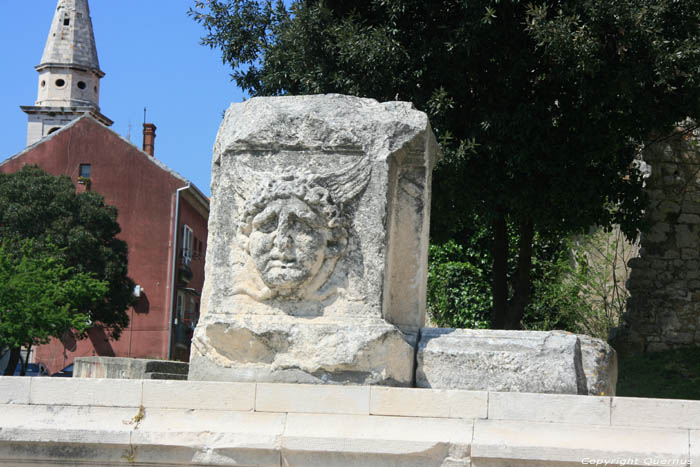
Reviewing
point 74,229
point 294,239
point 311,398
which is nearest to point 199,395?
point 311,398

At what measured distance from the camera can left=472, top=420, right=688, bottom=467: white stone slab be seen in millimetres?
3301

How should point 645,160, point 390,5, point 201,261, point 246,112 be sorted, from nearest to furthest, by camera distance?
point 246,112 → point 390,5 → point 645,160 → point 201,261

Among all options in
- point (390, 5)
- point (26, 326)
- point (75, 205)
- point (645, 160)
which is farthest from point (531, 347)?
point (75, 205)

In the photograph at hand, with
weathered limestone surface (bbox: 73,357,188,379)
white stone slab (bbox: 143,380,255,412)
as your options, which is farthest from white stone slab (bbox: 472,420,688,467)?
weathered limestone surface (bbox: 73,357,188,379)

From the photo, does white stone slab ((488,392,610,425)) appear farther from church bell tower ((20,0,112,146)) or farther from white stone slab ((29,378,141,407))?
church bell tower ((20,0,112,146))

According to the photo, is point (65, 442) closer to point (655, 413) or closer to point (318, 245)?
point (318, 245)

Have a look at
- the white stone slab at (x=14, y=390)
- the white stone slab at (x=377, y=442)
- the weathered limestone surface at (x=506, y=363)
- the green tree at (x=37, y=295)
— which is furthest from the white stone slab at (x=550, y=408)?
the green tree at (x=37, y=295)

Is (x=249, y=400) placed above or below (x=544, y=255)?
below

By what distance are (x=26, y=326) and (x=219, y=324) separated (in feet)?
63.7

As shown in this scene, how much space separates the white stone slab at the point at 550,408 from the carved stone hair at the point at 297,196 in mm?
1163

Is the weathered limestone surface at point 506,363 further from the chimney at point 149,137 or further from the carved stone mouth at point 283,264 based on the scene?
the chimney at point 149,137

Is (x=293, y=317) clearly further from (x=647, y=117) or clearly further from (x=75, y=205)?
(x=75, y=205)

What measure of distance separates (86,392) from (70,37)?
1937 inches

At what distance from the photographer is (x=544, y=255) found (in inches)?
619
